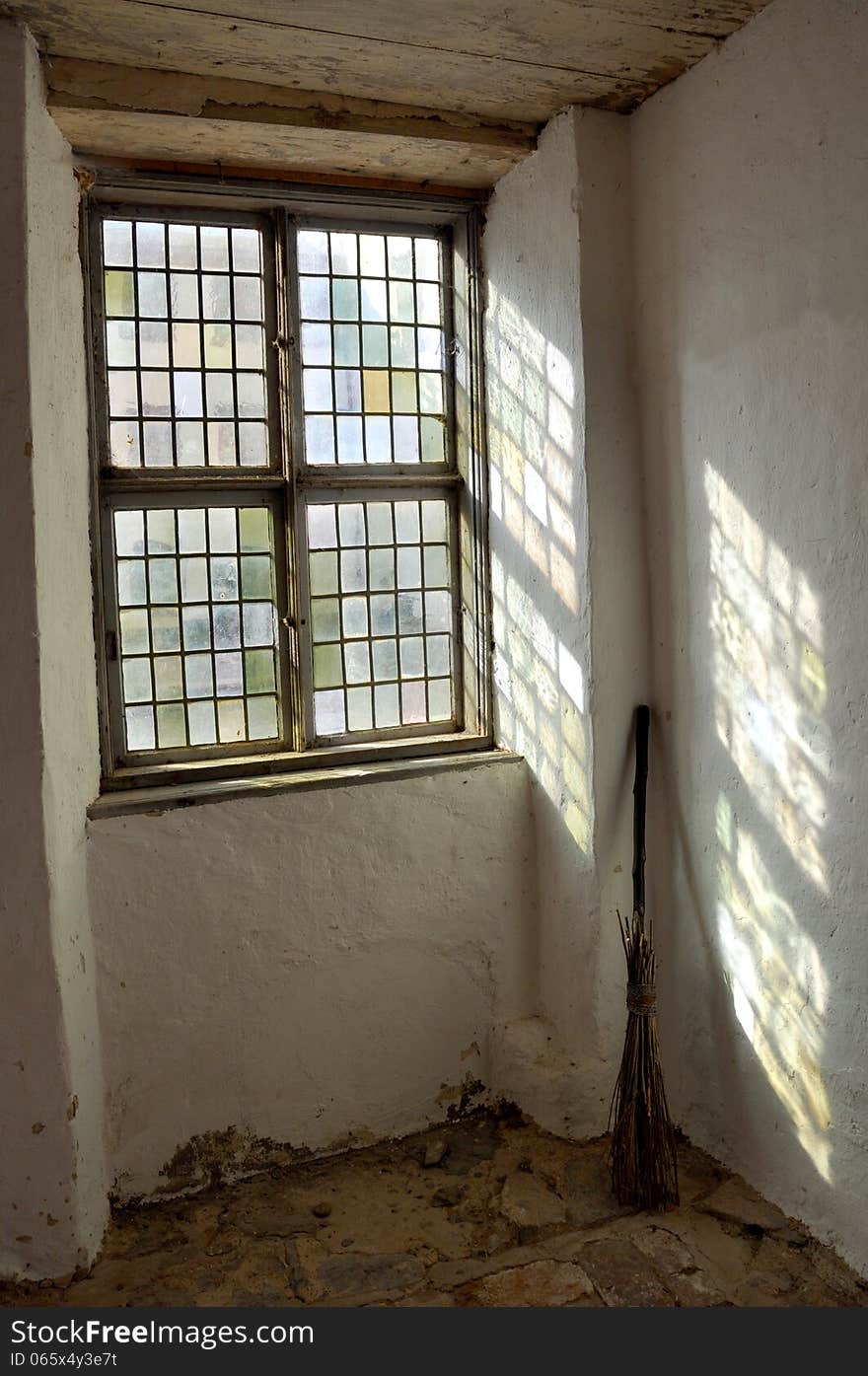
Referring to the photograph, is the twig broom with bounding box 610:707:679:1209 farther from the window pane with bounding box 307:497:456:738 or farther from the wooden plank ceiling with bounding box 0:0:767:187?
the wooden plank ceiling with bounding box 0:0:767:187

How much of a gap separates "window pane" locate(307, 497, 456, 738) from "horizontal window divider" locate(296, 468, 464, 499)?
0.06 m

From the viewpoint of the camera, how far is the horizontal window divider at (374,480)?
411 centimetres

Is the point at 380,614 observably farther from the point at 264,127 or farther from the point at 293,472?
the point at 264,127

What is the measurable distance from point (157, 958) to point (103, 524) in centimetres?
145

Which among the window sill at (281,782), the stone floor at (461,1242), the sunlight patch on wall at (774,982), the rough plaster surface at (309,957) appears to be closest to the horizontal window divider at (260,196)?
the window sill at (281,782)

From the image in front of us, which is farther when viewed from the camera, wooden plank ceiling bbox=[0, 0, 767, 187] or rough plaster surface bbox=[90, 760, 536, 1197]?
rough plaster surface bbox=[90, 760, 536, 1197]

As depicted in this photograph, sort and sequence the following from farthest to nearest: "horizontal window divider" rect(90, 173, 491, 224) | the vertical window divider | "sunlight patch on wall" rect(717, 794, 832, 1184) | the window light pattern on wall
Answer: the window light pattern on wall → the vertical window divider → "horizontal window divider" rect(90, 173, 491, 224) → "sunlight patch on wall" rect(717, 794, 832, 1184)

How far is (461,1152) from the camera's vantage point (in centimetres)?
394

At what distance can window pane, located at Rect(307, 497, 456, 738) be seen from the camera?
4.19 meters

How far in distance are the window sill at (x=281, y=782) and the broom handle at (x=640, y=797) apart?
505 millimetres

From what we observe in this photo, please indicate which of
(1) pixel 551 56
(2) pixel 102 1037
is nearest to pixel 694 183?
(1) pixel 551 56

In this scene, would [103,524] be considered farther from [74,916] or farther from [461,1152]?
[461,1152]

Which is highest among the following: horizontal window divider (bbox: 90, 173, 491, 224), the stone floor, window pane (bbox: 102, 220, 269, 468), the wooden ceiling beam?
the wooden ceiling beam

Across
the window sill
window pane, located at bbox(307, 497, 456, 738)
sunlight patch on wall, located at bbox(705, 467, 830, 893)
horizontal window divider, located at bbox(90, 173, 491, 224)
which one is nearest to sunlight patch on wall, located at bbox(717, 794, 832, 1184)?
sunlight patch on wall, located at bbox(705, 467, 830, 893)
